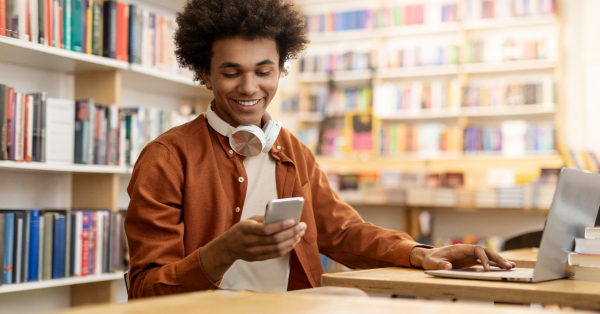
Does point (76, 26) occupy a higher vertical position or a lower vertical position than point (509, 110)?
higher

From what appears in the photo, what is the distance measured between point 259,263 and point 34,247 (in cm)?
109

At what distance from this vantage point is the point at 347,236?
1627 mm

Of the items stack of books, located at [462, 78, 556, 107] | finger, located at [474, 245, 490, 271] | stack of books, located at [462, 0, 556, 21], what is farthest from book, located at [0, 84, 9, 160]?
stack of books, located at [462, 0, 556, 21]

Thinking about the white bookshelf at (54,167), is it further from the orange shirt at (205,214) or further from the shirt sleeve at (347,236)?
the shirt sleeve at (347,236)

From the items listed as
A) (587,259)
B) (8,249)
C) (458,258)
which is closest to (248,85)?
(458,258)

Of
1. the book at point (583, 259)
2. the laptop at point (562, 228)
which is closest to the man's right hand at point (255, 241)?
the laptop at point (562, 228)

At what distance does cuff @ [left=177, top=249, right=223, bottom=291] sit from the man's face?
0.48 meters

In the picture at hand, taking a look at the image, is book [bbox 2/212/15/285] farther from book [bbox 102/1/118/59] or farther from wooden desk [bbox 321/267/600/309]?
wooden desk [bbox 321/267/600/309]

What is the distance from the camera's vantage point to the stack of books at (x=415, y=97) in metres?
4.64

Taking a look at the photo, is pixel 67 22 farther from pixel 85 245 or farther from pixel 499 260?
pixel 499 260

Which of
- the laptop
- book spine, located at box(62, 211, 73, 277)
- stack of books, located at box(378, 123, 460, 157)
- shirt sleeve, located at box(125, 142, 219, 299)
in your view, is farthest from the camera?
stack of books, located at box(378, 123, 460, 157)

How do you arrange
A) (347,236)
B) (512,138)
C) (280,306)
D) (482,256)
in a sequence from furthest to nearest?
1. (512,138)
2. (347,236)
3. (482,256)
4. (280,306)

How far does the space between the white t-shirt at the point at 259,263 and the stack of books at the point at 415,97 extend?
332 cm

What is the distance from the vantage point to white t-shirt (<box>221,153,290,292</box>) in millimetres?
1468
